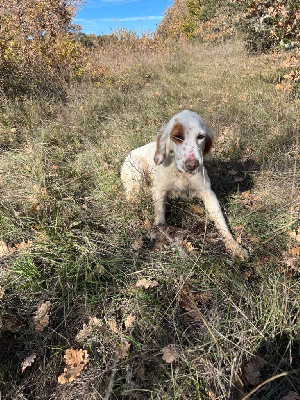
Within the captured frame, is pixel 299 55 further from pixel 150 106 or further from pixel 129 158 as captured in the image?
pixel 129 158

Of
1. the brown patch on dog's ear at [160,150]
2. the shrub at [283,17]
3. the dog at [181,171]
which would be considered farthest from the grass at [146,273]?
the shrub at [283,17]

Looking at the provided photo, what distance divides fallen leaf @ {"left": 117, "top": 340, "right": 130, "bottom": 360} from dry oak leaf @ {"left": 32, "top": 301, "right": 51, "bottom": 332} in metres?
0.46

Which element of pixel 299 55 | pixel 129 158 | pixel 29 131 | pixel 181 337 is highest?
pixel 299 55

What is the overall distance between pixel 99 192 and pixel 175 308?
152 cm

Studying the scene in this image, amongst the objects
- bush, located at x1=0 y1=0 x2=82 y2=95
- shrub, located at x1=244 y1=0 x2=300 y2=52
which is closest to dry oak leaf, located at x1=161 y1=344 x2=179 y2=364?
shrub, located at x1=244 y1=0 x2=300 y2=52

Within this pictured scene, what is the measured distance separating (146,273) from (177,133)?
43.5 inches

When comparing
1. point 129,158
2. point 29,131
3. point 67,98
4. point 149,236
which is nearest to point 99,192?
point 129,158

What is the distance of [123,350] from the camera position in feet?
4.18

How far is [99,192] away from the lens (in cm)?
259

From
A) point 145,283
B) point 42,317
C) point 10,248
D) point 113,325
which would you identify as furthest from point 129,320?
point 10,248

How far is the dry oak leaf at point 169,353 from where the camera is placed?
1.19m

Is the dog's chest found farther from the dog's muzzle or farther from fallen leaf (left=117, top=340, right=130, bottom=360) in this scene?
fallen leaf (left=117, top=340, right=130, bottom=360)

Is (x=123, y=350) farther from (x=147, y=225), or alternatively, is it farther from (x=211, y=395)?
(x=147, y=225)

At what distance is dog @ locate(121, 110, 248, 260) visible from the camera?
1908 mm
